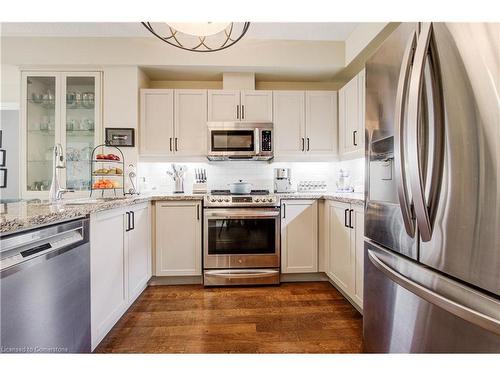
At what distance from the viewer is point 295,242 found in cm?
257

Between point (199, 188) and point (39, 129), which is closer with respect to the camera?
point (39, 129)

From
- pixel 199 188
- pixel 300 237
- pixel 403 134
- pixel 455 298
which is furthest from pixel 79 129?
pixel 455 298

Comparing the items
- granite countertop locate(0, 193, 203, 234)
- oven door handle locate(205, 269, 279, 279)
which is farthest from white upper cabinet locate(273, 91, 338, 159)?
granite countertop locate(0, 193, 203, 234)

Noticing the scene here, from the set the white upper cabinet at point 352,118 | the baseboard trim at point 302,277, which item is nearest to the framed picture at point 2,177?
the baseboard trim at point 302,277

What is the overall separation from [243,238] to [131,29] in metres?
2.53

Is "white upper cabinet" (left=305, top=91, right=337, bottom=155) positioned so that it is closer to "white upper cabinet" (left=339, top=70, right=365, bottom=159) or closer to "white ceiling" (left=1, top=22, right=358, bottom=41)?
"white upper cabinet" (left=339, top=70, right=365, bottom=159)

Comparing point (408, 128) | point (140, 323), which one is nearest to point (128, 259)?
point (140, 323)

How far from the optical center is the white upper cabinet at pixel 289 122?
295 centimetres

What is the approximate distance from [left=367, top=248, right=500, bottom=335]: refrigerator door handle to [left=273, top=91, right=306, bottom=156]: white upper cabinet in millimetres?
2141

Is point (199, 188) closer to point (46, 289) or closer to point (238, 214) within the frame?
point (238, 214)

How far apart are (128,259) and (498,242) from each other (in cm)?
210

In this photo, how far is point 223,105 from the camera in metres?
2.92

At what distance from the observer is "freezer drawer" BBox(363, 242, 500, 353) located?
2.27 ft
